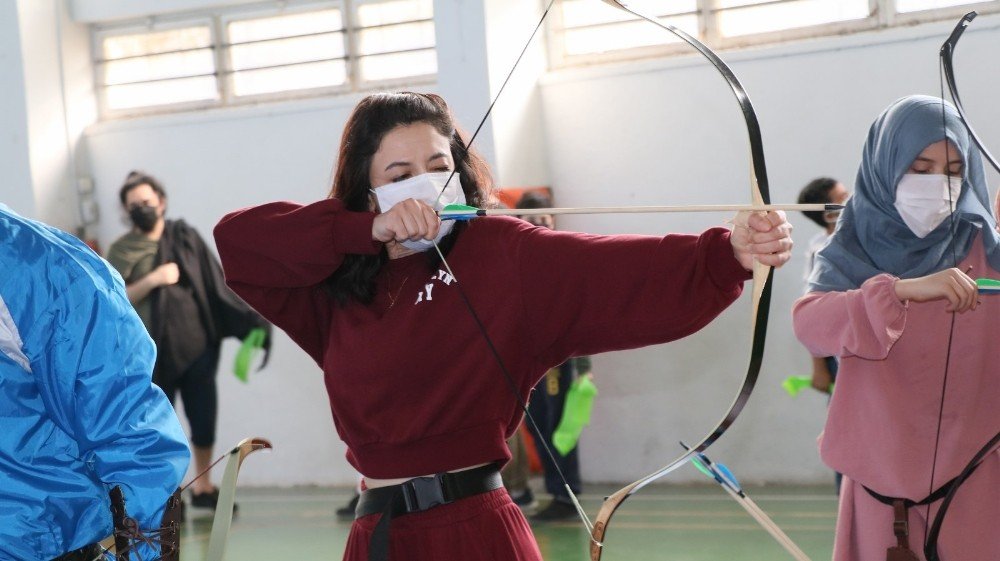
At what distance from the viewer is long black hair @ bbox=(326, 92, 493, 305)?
5.17 feet

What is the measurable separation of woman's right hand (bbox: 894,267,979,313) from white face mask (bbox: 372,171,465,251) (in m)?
0.63

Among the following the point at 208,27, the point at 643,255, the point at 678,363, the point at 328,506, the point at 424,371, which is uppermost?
the point at 208,27

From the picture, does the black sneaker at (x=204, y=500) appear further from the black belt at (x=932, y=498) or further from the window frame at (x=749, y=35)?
the black belt at (x=932, y=498)

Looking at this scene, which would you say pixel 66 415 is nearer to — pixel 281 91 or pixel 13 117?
pixel 281 91

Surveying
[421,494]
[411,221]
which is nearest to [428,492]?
[421,494]

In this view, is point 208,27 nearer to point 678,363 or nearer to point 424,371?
point 678,363

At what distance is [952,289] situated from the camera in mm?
1559

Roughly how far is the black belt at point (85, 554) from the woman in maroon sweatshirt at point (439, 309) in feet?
1.02

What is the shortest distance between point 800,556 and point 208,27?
455 centimetres

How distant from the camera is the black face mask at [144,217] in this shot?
454cm

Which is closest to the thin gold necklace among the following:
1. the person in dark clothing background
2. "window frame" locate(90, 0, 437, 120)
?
the person in dark clothing background

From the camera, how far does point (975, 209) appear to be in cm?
184

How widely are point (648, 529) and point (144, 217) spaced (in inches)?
85.4

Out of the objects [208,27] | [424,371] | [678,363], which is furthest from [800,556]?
[208,27]
